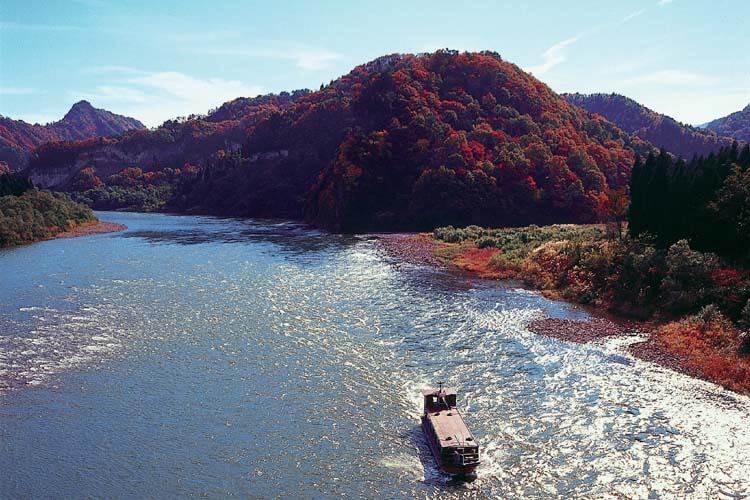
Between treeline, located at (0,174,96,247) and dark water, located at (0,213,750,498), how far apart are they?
4645 centimetres

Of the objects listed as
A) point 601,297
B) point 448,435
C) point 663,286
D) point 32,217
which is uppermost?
point 32,217

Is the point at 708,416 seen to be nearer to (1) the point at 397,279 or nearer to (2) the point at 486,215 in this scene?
(1) the point at 397,279

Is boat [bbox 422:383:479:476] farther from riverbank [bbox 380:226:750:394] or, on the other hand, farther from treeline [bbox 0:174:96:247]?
treeline [bbox 0:174:96:247]

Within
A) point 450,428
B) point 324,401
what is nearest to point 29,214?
point 324,401

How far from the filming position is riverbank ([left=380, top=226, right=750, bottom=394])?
117ft

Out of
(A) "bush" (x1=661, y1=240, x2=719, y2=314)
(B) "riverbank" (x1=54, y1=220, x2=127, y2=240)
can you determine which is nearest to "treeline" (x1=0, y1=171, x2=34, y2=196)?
(B) "riverbank" (x1=54, y1=220, x2=127, y2=240)

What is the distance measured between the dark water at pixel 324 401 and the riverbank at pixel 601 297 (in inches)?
84.4

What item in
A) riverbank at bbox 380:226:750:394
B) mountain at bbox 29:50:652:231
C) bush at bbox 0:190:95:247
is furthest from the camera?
mountain at bbox 29:50:652:231

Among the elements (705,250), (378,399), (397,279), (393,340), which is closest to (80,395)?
(378,399)

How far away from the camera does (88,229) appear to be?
400ft

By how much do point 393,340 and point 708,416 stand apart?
2048cm

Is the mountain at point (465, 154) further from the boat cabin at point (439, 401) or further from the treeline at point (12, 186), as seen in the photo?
the boat cabin at point (439, 401)

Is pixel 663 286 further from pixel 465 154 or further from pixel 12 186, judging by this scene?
pixel 12 186

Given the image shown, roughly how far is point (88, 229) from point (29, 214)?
2078cm
